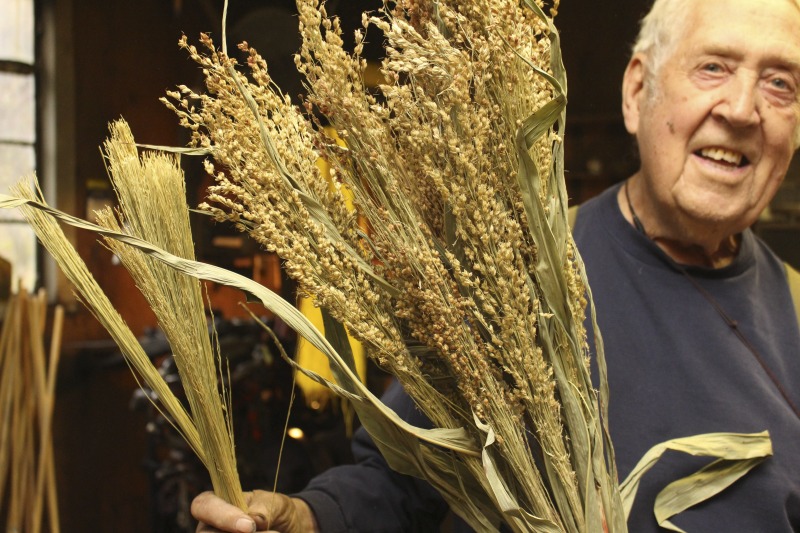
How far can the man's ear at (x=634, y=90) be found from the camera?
134cm

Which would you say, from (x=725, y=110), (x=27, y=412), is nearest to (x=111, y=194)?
(x=27, y=412)

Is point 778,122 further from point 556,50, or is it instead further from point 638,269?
point 556,50

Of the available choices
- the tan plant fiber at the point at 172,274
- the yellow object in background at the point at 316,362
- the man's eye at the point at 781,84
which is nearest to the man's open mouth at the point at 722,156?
the man's eye at the point at 781,84

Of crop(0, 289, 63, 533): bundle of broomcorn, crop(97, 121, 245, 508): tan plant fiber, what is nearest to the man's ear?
crop(97, 121, 245, 508): tan plant fiber

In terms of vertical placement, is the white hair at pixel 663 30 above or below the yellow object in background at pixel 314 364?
above

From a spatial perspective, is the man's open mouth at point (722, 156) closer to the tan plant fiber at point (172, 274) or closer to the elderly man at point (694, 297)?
the elderly man at point (694, 297)

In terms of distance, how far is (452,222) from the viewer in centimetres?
87

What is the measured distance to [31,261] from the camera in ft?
4.60

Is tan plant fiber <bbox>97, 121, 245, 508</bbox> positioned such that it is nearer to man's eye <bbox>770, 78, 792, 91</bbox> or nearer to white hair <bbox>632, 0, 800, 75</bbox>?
white hair <bbox>632, 0, 800, 75</bbox>

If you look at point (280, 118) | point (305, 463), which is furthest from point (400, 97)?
point (305, 463)

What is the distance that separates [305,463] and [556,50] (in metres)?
1.06

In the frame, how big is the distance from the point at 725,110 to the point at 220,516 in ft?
3.12

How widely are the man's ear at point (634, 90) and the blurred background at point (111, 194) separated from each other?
179 millimetres

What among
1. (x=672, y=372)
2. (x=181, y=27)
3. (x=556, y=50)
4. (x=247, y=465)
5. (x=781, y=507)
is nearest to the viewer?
(x=556, y=50)
